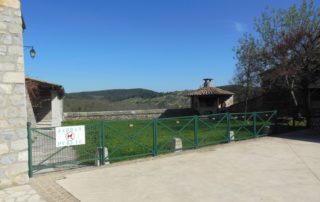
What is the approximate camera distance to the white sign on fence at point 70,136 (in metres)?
7.90

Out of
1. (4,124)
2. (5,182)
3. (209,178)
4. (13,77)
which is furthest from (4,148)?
(209,178)

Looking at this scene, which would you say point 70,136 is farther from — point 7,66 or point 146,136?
point 146,136

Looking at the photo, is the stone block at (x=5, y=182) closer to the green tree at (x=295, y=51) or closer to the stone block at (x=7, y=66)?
the stone block at (x=7, y=66)

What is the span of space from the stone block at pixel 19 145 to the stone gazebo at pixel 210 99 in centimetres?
2189

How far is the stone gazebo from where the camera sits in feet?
91.8

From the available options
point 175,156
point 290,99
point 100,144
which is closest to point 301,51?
point 290,99

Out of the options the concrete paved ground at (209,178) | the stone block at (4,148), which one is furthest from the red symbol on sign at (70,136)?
the stone block at (4,148)

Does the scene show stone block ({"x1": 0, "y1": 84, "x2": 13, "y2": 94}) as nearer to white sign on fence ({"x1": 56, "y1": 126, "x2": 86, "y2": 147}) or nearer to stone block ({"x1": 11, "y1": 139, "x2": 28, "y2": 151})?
stone block ({"x1": 11, "y1": 139, "x2": 28, "y2": 151})

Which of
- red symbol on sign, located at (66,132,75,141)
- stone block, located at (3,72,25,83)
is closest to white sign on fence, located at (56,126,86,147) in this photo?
red symbol on sign, located at (66,132,75,141)

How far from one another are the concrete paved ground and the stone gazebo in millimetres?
17877

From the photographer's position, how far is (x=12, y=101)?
6.75 m

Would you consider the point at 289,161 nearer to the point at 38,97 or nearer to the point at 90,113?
the point at 38,97

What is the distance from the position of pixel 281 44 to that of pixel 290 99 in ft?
24.3

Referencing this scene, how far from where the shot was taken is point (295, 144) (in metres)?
11.6
